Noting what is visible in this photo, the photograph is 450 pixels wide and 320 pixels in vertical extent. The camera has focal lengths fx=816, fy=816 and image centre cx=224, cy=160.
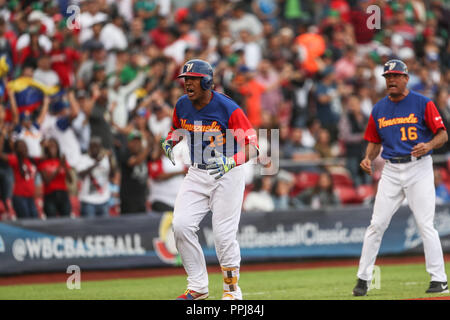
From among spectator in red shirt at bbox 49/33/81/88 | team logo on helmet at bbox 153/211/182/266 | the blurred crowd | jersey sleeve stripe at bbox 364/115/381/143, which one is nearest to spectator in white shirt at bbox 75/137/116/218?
the blurred crowd

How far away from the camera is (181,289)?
1138 cm

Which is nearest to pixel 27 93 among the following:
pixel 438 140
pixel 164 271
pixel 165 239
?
pixel 165 239

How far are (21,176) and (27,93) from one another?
→ 80.0 inches

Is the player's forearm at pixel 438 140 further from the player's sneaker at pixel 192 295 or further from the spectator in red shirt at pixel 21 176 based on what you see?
the spectator in red shirt at pixel 21 176

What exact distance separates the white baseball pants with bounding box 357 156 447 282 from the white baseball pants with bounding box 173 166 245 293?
1.97 meters

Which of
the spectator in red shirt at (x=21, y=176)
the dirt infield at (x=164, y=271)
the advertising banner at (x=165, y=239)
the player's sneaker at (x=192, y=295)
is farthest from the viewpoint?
the spectator in red shirt at (x=21, y=176)

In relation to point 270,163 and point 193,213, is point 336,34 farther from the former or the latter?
point 193,213

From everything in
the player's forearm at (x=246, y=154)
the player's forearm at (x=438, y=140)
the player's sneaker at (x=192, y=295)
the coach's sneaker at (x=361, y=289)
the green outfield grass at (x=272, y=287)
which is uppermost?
the player's forearm at (x=438, y=140)

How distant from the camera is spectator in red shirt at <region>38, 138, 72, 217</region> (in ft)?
46.4

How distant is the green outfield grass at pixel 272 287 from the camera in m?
10.1

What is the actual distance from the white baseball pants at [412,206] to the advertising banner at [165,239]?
530 cm

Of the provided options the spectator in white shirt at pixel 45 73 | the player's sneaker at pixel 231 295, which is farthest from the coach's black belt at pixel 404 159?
the spectator in white shirt at pixel 45 73

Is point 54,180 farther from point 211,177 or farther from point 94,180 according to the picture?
point 211,177
